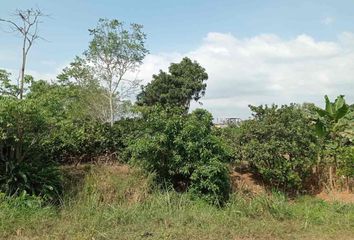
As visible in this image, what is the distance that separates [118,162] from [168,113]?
2004 mm

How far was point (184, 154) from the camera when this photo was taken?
9.18 metres

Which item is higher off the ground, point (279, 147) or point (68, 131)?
point (68, 131)

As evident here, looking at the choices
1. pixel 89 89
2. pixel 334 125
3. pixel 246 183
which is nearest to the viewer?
pixel 246 183

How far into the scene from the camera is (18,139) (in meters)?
7.79

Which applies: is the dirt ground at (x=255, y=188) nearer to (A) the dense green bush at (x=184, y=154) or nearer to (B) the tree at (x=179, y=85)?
(A) the dense green bush at (x=184, y=154)

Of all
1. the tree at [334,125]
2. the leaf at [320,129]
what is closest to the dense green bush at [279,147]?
the leaf at [320,129]

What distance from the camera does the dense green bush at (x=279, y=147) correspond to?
1042 centimetres

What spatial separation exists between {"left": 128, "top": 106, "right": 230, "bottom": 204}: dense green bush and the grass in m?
0.38

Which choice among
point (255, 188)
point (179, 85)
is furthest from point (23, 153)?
point (179, 85)

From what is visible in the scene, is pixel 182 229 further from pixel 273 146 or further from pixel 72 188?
pixel 273 146

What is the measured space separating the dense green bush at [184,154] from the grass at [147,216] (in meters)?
0.38

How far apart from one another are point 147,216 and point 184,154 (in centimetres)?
215

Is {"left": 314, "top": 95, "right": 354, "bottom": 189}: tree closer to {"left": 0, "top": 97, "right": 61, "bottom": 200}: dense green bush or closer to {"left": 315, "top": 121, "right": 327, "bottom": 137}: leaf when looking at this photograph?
{"left": 315, "top": 121, "right": 327, "bottom": 137}: leaf

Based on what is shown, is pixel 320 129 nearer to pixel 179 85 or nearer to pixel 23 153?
pixel 23 153
